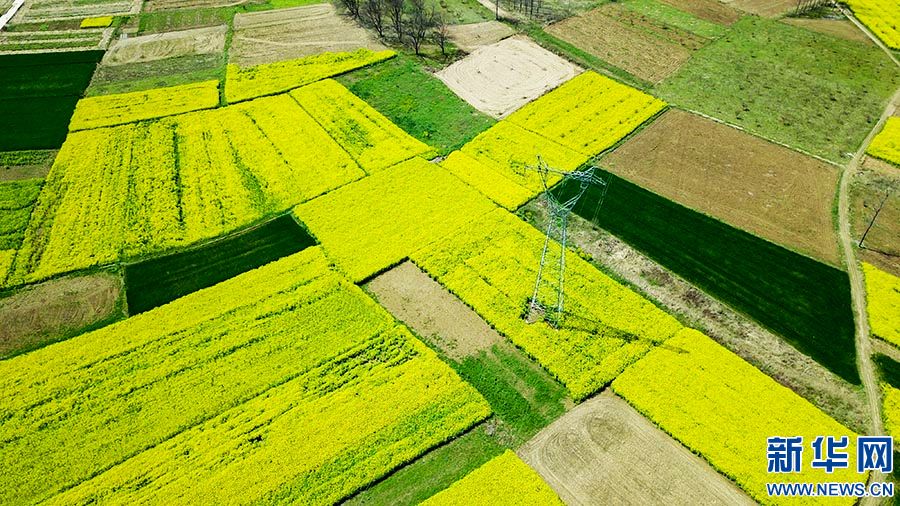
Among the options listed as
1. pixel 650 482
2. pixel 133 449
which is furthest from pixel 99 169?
pixel 650 482

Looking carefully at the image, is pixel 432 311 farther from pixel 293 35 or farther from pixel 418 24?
pixel 293 35

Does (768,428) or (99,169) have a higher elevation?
(99,169)

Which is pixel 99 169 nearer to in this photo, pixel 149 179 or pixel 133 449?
pixel 149 179

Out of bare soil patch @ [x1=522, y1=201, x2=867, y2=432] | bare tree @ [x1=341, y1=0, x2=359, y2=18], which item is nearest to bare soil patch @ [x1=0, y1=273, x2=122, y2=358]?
bare soil patch @ [x1=522, y1=201, x2=867, y2=432]

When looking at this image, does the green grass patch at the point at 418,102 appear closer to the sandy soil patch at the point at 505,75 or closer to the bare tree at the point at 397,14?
the sandy soil patch at the point at 505,75

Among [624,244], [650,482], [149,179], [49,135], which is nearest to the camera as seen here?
[650,482]

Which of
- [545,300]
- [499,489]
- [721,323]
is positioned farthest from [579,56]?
[499,489]
